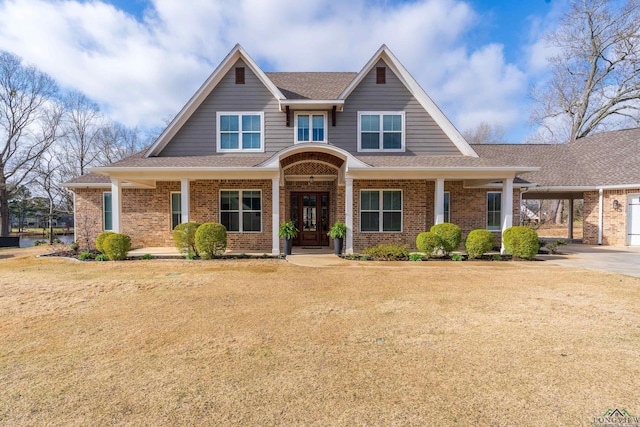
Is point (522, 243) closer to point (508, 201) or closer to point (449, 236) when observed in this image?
point (508, 201)

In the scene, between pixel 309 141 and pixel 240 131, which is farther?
pixel 240 131

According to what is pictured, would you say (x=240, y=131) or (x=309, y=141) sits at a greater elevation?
(x=240, y=131)

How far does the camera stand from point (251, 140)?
40.6ft

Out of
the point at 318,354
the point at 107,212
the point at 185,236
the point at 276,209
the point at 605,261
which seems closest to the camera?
the point at 318,354

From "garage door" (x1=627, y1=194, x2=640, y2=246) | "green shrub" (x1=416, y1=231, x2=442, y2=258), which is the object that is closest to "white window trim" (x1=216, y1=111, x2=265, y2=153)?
"green shrub" (x1=416, y1=231, x2=442, y2=258)

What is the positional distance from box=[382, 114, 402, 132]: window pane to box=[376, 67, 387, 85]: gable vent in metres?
1.47

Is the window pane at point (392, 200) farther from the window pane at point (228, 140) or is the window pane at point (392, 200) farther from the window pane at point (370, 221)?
the window pane at point (228, 140)

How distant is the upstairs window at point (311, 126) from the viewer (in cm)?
1236

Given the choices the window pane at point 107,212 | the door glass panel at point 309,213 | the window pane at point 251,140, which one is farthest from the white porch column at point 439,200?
the window pane at point 107,212

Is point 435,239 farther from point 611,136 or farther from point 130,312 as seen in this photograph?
point 611,136

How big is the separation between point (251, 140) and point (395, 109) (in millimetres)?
6177

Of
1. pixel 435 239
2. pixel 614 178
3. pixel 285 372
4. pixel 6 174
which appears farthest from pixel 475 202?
pixel 6 174

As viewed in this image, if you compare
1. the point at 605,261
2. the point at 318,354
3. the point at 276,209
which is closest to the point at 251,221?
the point at 276,209

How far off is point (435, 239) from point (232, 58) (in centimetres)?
1064
